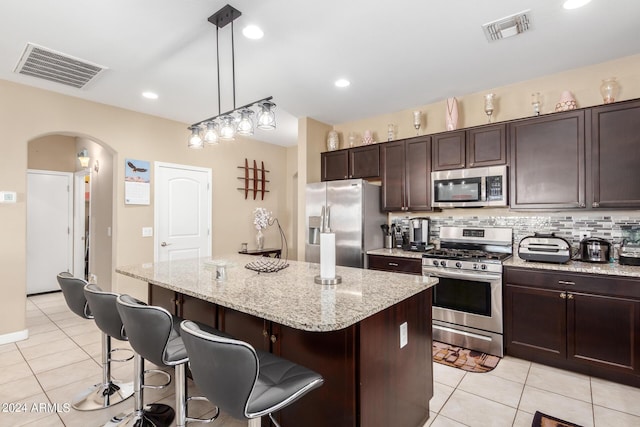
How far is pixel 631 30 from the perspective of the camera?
7.86 feet

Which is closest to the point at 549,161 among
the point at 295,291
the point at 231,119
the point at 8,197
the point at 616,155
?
the point at 616,155

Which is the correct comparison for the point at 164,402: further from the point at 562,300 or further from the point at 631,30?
the point at 631,30

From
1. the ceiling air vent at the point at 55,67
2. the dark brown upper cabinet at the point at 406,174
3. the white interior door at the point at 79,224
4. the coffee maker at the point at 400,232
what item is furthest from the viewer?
the white interior door at the point at 79,224

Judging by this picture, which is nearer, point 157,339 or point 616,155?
point 157,339

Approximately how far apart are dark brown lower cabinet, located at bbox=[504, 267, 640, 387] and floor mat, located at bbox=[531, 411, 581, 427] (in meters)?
0.79

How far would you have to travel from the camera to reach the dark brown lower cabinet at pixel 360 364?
1401 millimetres

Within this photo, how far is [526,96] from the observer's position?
3.26 meters

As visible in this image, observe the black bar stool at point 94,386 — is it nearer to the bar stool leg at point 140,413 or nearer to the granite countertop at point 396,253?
the bar stool leg at point 140,413

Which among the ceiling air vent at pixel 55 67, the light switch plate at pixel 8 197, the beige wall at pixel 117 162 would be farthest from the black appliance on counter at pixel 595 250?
the light switch plate at pixel 8 197

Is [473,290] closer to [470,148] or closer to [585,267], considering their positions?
[585,267]

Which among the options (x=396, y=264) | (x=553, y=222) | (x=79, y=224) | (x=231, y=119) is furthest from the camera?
(x=79, y=224)

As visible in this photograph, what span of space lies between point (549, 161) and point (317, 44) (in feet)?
7.68

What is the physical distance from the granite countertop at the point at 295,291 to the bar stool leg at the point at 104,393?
580 mm

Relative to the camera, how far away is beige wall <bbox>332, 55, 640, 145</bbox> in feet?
9.22
